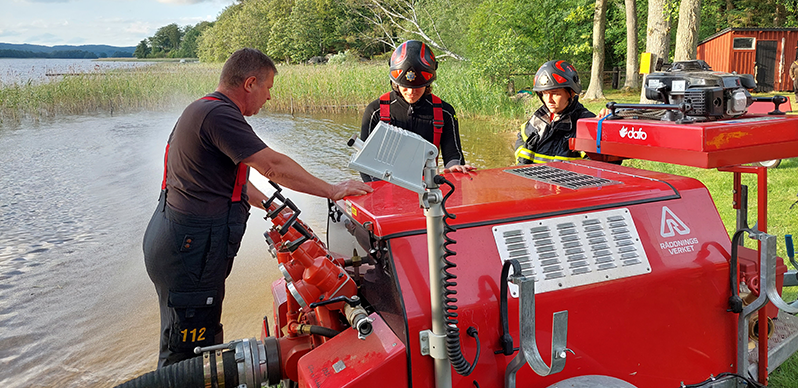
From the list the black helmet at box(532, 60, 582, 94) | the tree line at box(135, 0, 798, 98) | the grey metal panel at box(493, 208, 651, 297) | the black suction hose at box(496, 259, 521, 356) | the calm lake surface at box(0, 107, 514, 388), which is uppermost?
the tree line at box(135, 0, 798, 98)

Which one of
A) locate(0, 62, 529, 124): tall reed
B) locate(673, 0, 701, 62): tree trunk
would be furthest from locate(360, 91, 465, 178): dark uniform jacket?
locate(0, 62, 529, 124): tall reed

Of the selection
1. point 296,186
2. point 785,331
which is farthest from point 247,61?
point 785,331

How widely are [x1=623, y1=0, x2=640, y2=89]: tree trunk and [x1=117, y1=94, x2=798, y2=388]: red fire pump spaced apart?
1836 cm

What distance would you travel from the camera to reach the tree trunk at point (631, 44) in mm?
19016

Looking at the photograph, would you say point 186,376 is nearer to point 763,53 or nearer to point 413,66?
point 413,66

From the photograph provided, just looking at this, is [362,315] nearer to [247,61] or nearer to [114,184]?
[247,61]

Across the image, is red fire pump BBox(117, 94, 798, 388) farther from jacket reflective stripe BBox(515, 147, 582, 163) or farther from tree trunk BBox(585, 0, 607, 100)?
tree trunk BBox(585, 0, 607, 100)

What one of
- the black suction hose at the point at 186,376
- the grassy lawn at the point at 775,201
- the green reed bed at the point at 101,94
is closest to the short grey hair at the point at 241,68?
the black suction hose at the point at 186,376

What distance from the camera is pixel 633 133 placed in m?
2.80

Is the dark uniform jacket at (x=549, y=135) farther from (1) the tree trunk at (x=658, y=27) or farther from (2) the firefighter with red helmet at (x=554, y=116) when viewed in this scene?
(1) the tree trunk at (x=658, y=27)

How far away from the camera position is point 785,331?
2.92 meters

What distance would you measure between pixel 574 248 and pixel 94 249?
22.4 feet

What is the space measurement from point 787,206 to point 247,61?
6457 millimetres

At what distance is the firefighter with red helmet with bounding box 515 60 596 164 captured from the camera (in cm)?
378
